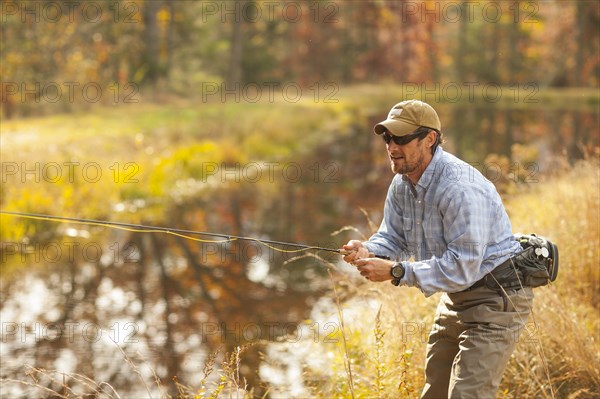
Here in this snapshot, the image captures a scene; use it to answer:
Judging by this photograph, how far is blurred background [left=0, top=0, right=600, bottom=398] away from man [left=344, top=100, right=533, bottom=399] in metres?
0.32

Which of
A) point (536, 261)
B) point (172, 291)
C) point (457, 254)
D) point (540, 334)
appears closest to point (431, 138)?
point (457, 254)

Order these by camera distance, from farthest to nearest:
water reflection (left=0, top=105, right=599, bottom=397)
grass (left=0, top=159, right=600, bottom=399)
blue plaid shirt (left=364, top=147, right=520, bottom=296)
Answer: water reflection (left=0, top=105, right=599, bottom=397) < grass (left=0, top=159, right=600, bottom=399) < blue plaid shirt (left=364, top=147, right=520, bottom=296)

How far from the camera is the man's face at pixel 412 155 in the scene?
3.72m

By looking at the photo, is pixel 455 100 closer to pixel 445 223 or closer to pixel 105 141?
pixel 105 141

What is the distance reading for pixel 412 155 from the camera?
147 inches

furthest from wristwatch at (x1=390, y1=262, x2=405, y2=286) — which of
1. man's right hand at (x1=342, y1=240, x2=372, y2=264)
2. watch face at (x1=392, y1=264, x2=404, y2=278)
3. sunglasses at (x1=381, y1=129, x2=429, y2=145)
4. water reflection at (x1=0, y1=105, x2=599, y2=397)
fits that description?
water reflection at (x1=0, y1=105, x2=599, y2=397)

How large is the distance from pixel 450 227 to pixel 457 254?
131 millimetres

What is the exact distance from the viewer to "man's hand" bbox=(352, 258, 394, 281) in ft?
11.9

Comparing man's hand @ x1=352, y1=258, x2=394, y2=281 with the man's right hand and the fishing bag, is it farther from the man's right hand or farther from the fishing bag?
→ the fishing bag

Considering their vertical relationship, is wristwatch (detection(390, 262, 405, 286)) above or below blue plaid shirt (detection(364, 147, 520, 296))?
below

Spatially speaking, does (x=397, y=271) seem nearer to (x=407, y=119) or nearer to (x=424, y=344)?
(x=407, y=119)

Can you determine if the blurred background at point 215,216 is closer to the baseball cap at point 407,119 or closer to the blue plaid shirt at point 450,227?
the blue plaid shirt at point 450,227

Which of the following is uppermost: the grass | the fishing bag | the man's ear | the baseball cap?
the baseball cap

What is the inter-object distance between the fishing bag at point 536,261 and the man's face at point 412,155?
1.98 ft
